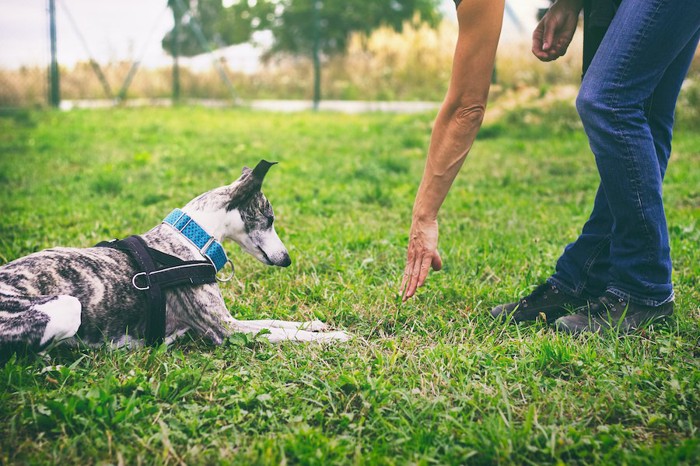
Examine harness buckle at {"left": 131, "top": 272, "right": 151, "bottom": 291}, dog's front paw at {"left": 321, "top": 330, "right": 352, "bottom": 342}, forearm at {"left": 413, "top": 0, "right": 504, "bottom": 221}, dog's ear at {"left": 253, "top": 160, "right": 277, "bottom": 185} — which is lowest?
dog's front paw at {"left": 321, "top": 330, "right": 352, "bottom": 342}

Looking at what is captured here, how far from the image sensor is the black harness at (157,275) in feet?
8.46

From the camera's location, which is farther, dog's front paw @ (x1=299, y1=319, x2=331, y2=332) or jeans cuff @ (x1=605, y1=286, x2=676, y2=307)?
dog's front paw @ (x1=299, y1=319, x2=331, y2=332)

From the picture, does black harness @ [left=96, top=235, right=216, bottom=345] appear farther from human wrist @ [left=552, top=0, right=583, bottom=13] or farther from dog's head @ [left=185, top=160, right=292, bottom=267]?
human wrist @ [left=552, top=0, right=583, bottom=13]

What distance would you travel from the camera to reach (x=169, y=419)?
2.08m

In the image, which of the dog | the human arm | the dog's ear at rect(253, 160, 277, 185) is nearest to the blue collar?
the dog

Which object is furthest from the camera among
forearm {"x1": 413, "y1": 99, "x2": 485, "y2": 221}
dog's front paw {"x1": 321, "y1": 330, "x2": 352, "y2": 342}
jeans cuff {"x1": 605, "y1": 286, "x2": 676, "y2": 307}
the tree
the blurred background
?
the tree

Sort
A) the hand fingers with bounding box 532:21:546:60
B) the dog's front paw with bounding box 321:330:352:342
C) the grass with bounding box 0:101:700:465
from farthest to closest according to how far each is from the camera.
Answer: the hand fingers with bounding box 532:21:546:60 → the dog's front paw with bounding box 321:330:352:342 → the grass with bounding box 0:101:700:465

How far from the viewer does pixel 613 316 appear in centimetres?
264

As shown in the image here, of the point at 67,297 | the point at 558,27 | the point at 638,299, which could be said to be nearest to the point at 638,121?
the point at 558,27

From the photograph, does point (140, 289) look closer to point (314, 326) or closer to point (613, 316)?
point (314, 326)

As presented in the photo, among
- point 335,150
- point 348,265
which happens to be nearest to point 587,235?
point 348,265

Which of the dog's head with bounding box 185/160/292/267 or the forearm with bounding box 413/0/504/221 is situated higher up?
the forearm with bounding box 413/0/504/221

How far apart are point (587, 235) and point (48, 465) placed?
234cm

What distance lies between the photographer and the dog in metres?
2.31
